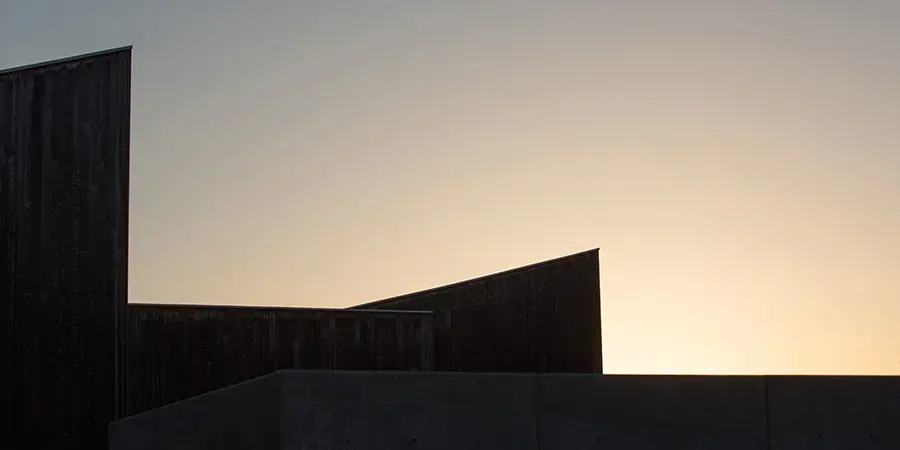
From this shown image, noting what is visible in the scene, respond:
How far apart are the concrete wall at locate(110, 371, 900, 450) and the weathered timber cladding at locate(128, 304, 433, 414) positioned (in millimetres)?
6231

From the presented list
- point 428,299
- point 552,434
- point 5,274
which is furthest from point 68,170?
point 552,434

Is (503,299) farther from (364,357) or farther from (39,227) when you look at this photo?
(39,227)

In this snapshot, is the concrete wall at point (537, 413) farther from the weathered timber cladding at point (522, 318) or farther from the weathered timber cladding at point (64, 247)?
the weathered timber cladding at point (522, 318)

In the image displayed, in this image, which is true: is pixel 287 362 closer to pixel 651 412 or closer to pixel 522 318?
pixel 522 318

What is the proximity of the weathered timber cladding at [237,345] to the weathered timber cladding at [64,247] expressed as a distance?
0.46 m

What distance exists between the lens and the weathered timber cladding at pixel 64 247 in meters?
18.1

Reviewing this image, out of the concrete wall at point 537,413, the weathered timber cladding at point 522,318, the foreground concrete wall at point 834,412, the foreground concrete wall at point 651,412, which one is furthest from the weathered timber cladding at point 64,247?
the foreground concrete wall at point 834,412

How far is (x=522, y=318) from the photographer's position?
77.0 ft

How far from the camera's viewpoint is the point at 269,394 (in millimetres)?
10086

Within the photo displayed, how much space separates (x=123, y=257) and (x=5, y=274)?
197 cm

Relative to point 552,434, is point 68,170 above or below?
above

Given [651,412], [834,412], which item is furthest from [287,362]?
[834,412]

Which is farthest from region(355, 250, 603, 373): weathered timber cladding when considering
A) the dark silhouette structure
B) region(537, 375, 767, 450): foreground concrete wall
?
region(537, 375, 767, 450): foreground concrete wall

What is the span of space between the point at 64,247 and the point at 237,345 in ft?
11.1
